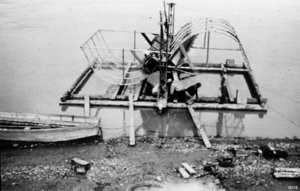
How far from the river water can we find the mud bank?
1.03 m

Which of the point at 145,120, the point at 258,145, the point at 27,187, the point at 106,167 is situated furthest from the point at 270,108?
the point at 27,187

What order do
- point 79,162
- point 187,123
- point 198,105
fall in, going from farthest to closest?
point 198,105 < point 187,123 < point 79,162

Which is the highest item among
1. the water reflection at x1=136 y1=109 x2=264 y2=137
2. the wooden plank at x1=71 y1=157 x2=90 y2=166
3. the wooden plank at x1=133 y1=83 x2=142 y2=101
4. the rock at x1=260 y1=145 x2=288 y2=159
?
the wooden plank at x1=133 y1=83 x2=142 y2=101

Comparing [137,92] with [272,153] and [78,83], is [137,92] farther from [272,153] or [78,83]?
[272,153]

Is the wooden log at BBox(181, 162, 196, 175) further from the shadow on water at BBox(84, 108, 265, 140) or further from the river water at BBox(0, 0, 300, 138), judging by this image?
the river water at BBox(0, 0, 300, 138)

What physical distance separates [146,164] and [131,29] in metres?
15.9

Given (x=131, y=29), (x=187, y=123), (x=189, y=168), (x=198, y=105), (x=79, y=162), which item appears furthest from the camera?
(x=131, y=29)

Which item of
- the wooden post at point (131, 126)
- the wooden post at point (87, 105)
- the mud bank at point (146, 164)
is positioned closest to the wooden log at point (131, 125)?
the wooden post at point (131, 126)

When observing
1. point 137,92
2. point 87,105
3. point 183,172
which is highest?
point 137,92

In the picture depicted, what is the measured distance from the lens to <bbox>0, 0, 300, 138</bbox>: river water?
45.0 feet

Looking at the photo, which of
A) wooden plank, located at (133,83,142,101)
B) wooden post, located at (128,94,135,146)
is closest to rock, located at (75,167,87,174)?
wooden post, located at (128,94,135,146)

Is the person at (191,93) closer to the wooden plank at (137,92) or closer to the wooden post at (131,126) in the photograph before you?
the wooden plank at (137,92)

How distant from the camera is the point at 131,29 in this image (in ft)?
81.7

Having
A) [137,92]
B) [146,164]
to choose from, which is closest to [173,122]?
[137,92]
